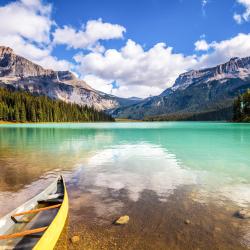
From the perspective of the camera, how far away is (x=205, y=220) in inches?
460

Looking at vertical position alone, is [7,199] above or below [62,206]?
below

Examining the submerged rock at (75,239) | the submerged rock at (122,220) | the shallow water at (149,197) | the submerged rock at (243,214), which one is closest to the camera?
the submerged rock at (75,239)

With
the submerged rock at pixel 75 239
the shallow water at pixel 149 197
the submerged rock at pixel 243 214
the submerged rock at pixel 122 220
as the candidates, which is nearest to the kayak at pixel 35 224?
the submerged rock at pixel 75 239

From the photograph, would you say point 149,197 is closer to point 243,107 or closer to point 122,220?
point 122,220

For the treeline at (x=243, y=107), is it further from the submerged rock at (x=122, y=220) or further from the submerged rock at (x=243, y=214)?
the submerged rock at (x=122, y=220)

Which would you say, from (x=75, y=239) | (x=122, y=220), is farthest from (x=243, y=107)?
(x=75, y=239)

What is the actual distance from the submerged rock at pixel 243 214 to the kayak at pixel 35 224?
9017mm

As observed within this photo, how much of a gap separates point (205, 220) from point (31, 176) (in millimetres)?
15252

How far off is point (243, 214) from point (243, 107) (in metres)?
153

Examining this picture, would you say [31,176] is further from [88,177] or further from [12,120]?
[12,120]

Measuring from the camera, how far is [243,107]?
147 m

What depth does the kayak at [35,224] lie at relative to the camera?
805 centimetres

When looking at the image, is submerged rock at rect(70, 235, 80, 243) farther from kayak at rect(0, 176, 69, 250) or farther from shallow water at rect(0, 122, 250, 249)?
kayak at rect(0, 176, 69, 250)

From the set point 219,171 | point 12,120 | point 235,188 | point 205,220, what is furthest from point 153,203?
point 12,120
